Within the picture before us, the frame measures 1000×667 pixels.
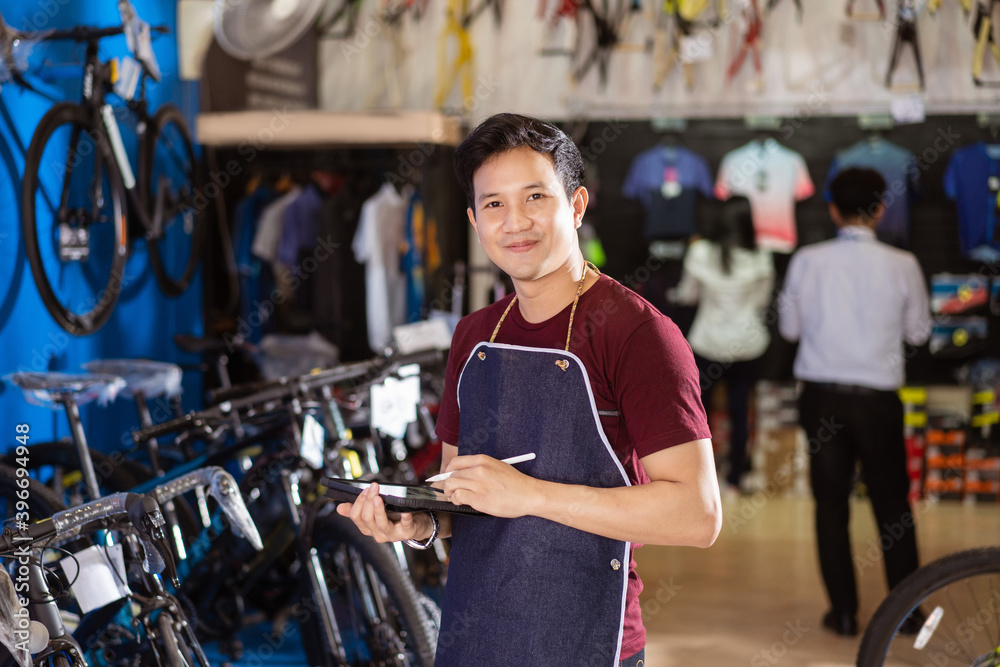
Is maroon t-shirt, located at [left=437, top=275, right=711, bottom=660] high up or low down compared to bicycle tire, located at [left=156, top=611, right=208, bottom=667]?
up

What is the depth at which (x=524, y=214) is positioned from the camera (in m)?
1.38

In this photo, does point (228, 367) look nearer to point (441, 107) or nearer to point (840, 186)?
point (441, 107)

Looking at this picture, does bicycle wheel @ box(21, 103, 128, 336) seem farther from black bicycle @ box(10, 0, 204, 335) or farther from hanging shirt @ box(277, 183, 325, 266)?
hanging shirt @ box(277, 183, 325, 266)

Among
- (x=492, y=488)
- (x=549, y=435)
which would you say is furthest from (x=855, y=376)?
(x=492, y=488)

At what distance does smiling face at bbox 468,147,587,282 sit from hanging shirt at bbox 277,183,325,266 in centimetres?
378

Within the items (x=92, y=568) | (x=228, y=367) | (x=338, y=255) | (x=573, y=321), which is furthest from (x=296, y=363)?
(x=573, y=321)

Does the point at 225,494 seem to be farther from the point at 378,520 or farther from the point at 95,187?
the point at 95,187

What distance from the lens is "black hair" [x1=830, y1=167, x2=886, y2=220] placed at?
3.55 m

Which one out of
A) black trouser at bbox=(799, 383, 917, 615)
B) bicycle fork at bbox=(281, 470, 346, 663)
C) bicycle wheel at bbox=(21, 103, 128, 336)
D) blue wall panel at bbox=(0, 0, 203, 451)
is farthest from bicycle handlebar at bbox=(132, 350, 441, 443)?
Result: black trouser at bbox=(799, 383, 917, 615)

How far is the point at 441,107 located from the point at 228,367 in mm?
2117

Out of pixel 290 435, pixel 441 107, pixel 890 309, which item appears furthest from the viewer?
pixel 441 107

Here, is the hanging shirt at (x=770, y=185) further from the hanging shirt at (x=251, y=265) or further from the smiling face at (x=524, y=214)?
the smiling face at (x=524, y=214)

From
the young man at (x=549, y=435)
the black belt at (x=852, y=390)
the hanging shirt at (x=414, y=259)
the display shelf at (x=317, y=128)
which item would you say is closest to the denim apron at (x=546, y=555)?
the young man at (x=549, y=435)

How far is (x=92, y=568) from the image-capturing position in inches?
70.1
